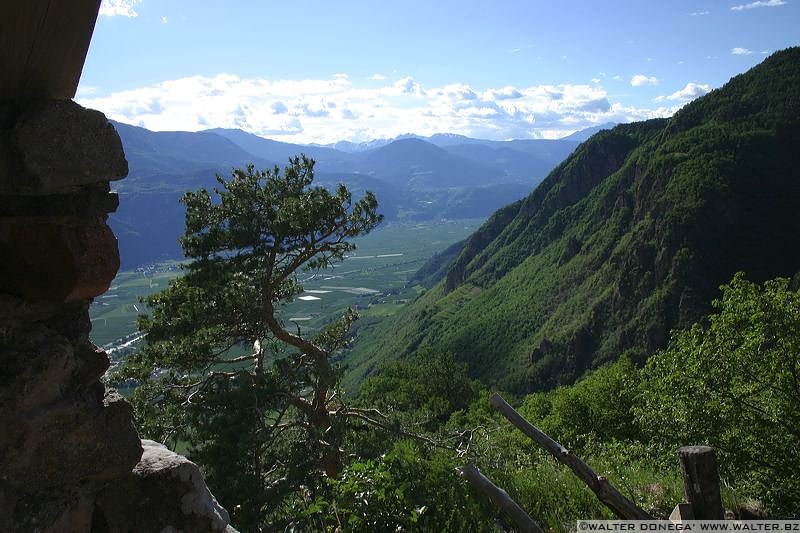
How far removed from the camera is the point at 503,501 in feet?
18.4

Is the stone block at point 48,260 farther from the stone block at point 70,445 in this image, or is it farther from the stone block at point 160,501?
the stone block at point 160,501

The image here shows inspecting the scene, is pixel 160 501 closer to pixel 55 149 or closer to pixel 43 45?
pixel 55 149

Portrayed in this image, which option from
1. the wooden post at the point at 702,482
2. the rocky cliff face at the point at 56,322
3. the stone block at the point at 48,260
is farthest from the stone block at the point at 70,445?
the wooden post at the point at 702,482

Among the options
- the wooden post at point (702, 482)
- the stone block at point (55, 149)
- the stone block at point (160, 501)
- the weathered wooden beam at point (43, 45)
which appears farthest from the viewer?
the wooden post at point (702, 482)

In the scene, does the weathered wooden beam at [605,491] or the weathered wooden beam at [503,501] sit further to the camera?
the weathered wooden beam at [605,491]

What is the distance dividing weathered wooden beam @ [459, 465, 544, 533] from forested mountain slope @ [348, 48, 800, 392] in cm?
9884

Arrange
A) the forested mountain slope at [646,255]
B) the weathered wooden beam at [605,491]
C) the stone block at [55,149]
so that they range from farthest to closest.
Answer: the forested mountain slope at [646,255]
the weathered wooden beam at [605,491]
the stone block at [55,149]

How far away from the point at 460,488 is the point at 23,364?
4.96 metres

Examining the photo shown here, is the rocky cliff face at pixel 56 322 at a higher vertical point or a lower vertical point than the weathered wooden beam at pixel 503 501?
higher

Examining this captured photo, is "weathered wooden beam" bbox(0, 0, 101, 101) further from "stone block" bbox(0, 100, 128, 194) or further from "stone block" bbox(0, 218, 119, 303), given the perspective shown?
"stone block" bbox(0, 218, 119, 303)

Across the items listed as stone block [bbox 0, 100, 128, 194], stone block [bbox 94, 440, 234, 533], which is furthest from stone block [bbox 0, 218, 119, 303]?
stone block [bbox 94, 440, 234, 533]

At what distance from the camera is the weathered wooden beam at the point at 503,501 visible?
5.41 metres

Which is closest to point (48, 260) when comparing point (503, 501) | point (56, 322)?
point (56, 322)

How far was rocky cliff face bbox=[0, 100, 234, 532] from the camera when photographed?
2.41 m
